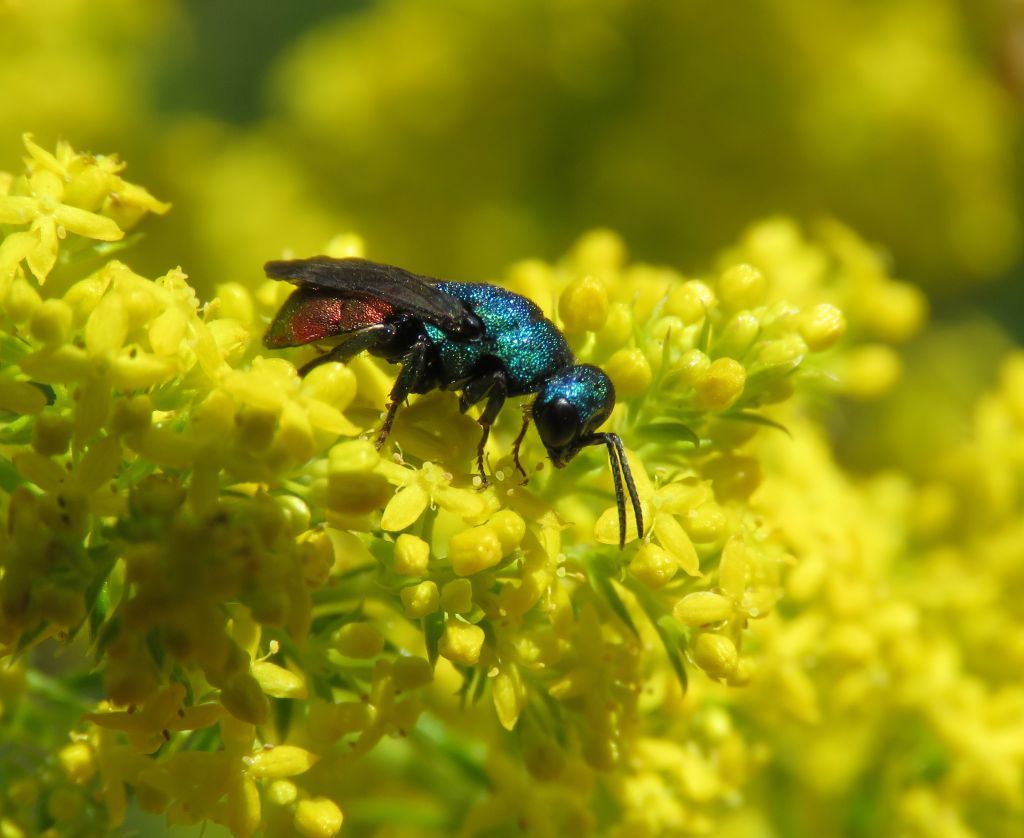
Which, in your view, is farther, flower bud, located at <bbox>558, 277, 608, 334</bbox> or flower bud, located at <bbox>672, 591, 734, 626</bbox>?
flower bud, located at <bbox>558, 277, 608, 334</bbox>

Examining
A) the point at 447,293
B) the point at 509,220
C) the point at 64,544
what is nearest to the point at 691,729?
the point at 447,293

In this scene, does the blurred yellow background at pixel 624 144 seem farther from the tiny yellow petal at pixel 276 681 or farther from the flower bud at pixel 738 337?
the tiny yellow petal at pixel 276 681

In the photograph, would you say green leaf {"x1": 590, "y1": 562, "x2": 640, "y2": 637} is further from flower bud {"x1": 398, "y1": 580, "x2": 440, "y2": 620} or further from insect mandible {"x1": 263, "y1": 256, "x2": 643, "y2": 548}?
flower bud {"x1": 398, "y1": 580, "x2": 440, "y2": 620}

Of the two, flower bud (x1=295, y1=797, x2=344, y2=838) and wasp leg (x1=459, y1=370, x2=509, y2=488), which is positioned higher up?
wasp leg (x1=459, y1=370, x2=509, y2=488)

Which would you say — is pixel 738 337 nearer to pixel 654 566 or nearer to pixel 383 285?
pixel 654 566

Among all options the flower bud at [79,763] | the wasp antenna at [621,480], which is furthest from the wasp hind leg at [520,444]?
the flower bud at [79,763]

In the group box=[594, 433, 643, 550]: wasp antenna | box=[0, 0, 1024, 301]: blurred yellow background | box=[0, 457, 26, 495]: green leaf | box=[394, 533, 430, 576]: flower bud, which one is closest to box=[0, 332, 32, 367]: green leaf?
box=[0, 457, 26, 495]: green leaf
